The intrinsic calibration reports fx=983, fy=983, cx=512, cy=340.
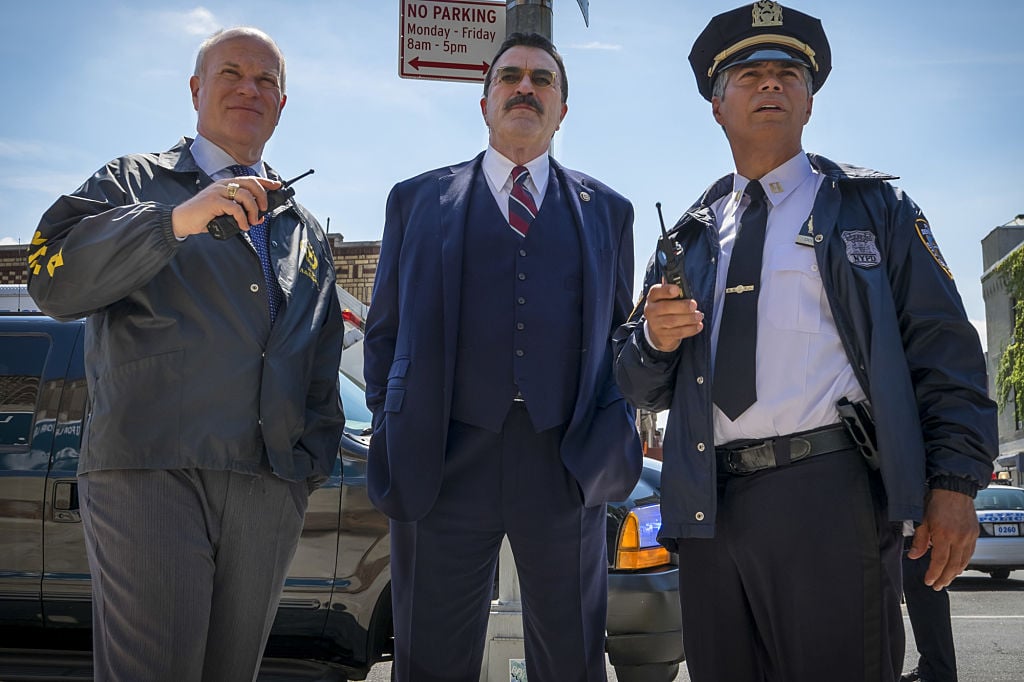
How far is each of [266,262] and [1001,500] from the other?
12756 mm

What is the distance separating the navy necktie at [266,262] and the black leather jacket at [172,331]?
2cm

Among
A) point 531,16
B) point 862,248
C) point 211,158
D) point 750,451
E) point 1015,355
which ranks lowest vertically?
point 750,451

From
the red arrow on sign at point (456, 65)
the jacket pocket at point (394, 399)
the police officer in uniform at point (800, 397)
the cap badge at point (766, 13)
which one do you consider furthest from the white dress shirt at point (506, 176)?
the red arrow on sign at point (456, 65)

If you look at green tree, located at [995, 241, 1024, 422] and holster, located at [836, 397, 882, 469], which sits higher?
green tree, located at [995, 241, 1024, 422]

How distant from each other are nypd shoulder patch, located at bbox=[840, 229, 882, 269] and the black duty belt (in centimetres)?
43

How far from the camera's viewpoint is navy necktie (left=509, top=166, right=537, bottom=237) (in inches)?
123

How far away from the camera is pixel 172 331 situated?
2.62m

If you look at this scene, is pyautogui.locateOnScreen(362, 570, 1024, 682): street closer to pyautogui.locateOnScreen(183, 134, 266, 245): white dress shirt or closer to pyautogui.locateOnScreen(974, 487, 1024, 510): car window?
pyautogui.locateOnScreen(974, 487, 1024, 510): car window

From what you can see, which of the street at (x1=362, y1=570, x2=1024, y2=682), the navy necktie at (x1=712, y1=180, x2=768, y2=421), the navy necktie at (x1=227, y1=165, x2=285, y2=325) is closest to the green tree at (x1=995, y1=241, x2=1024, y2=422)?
the street at (x1=362, y1=570, x2=1024, y2=682)

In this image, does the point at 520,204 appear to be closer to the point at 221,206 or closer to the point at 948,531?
the point at 221,206

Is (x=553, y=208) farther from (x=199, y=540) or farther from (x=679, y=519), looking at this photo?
(x=199, y=540)

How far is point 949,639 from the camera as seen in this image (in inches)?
216

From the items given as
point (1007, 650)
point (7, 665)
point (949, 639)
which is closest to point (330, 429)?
point (7, 665)

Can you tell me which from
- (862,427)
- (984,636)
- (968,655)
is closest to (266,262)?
(862,427)
